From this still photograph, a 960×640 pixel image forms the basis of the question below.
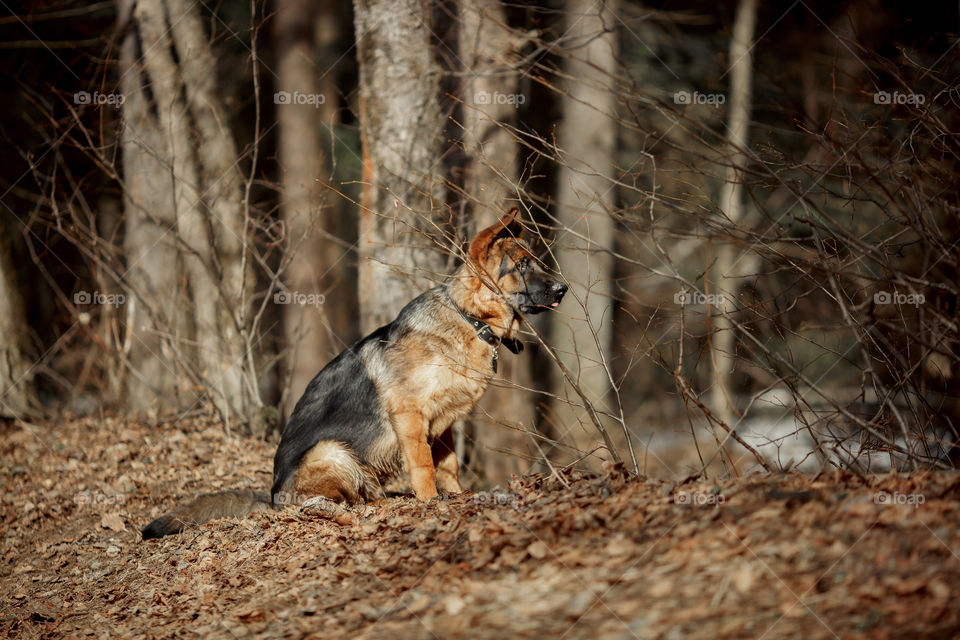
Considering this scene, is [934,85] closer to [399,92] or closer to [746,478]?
[746,478]

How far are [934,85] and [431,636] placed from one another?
5337mm

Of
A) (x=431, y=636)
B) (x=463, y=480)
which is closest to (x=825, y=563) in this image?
(x=431, y=636)

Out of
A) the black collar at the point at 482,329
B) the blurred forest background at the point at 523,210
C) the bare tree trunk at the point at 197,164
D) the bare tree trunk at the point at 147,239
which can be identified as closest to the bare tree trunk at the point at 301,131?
the blurred forest background at the point at 523,210

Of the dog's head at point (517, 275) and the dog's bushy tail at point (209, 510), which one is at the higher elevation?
the dog's head at point (517, 275)

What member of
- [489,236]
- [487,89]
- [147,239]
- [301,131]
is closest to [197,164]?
[147,239]

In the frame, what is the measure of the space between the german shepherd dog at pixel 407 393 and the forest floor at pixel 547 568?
1.05ft

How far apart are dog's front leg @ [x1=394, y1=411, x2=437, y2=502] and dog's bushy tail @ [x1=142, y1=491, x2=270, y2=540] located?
1310 millimetres

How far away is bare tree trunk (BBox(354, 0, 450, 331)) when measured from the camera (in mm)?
8117

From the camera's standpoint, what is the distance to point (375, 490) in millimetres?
6367

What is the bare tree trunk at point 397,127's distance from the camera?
8117 millimetres

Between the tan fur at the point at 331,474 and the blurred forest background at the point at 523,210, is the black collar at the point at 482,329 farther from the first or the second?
the tan fur at the point at 331,474

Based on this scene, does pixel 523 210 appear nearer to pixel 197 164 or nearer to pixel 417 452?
pixel 417 452

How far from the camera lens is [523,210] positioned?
8.47 m

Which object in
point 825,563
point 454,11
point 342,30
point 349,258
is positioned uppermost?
point 342,30
